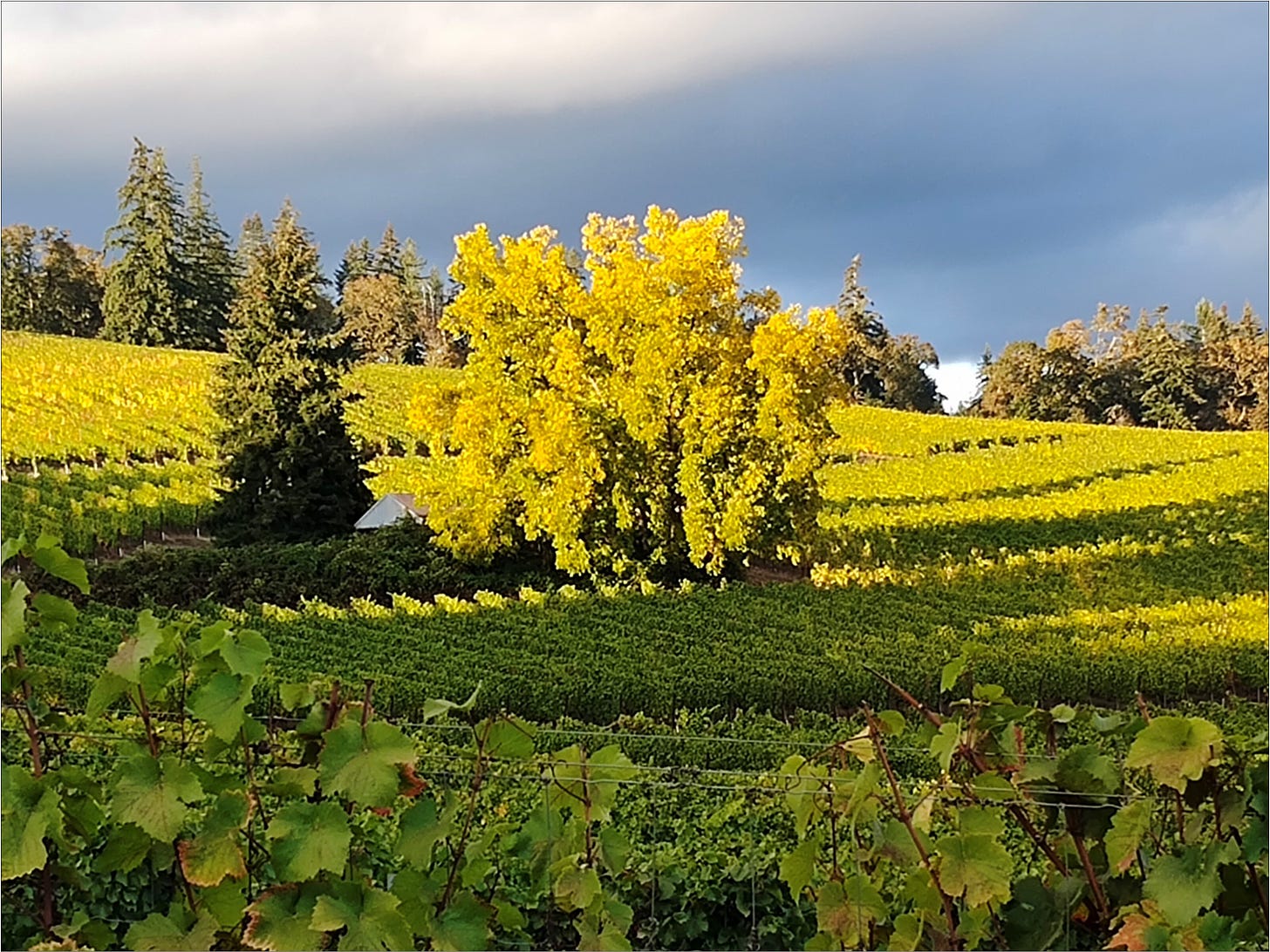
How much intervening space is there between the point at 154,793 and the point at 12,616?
0.21 m

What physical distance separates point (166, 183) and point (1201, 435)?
14.7 meters

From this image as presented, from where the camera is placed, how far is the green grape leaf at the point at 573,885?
117 cm

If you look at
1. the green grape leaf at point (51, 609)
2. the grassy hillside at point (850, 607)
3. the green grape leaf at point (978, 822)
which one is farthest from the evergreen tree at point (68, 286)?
the green grape leaf at point (978, 822)

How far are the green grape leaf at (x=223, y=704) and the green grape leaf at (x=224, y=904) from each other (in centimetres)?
17

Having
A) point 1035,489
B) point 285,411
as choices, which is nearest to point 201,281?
point 285,411

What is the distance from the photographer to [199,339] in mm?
11656

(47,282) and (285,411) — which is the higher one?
(47,282)

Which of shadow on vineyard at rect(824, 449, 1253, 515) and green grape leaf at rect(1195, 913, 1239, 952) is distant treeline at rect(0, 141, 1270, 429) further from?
green grape leaf at rect(1195, 913, 1239, 952)

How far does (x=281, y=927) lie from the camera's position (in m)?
1.07

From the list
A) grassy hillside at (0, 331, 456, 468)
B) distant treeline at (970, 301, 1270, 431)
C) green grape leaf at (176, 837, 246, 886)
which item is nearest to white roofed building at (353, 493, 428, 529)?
grassy hillside at (0, 331, 456, 468)

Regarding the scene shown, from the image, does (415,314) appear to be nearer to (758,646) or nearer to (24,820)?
(758,646)

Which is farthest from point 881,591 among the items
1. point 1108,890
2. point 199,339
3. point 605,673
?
point 199,339

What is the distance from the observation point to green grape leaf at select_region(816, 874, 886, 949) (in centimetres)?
120

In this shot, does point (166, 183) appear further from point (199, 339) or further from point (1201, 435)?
point (1201, 435)
